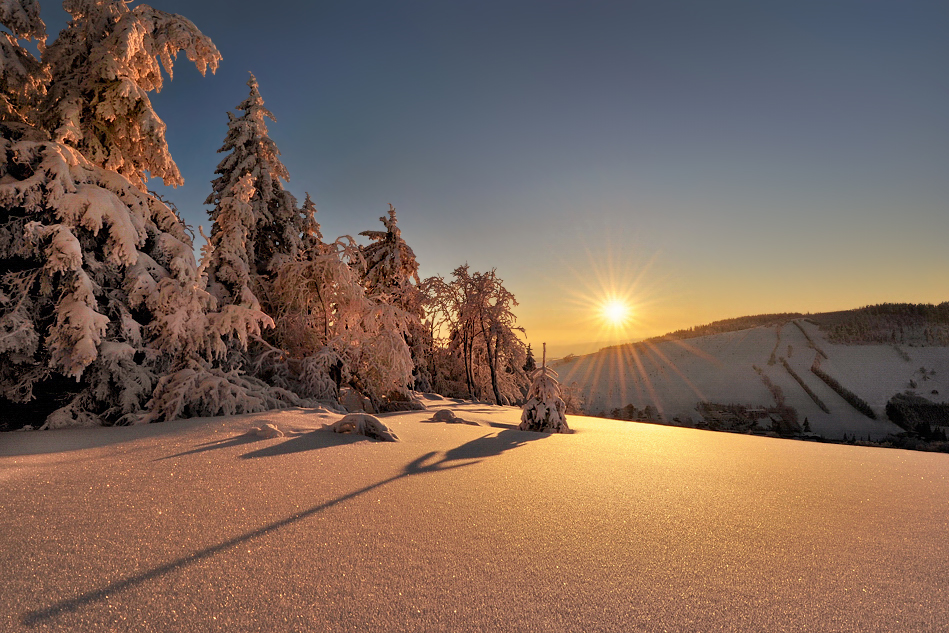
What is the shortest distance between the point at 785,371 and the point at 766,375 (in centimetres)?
179

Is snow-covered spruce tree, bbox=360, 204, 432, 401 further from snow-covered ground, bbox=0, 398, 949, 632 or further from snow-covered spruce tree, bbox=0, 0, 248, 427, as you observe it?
snow-covered ground, bbox=0, 398, 949, 632

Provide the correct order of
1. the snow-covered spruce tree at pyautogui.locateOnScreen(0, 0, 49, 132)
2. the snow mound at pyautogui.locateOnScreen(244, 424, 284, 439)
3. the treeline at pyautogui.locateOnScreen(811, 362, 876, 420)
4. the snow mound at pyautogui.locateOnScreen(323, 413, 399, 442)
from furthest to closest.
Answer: the treeline at pyautogui.locateOnScreen(811, 362, 876, 420) < the snow-covered spruce tree at pyautogui.locateOnScreen(0, 0, 49, 132) < the snow mound at pyautogui.locateOnScreen(323, 413, 399, 442) < the snow mound at pyautogui.locateOnScreen(244, 424, 284, 439)

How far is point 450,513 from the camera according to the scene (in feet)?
9.83

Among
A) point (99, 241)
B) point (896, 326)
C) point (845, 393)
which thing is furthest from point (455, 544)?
point (896, 326)

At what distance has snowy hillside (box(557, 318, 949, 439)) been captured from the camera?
31716mm

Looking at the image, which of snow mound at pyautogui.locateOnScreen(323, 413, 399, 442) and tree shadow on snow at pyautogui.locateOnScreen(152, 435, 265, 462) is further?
snow mound at pyautogui.locateOnScreen(323, 413, 399, 442)

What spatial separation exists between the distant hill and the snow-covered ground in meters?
23.0

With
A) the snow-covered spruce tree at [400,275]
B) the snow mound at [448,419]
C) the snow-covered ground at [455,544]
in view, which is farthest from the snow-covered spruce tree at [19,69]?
the snow-covered spruce tree at [400,275]

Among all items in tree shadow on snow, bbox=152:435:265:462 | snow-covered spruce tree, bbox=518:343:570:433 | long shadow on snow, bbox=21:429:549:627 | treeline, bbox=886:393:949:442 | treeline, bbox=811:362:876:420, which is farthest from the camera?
treeline, bbox=811:362:876:420

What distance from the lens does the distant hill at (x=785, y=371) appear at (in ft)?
99.5

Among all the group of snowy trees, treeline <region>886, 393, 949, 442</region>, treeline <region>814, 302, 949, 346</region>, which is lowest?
treeline <region>886, 393, 949, 442</region>

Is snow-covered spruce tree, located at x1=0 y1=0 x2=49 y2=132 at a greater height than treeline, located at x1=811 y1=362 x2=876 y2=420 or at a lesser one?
greater

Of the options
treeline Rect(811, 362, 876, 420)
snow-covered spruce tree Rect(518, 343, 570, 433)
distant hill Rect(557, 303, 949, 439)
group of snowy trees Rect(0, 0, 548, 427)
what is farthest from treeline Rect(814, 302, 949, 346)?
group of snowy trees Rect(0, 0, 548, 427)

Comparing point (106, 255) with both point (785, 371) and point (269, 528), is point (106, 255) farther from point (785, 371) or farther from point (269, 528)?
point (785, 371)
